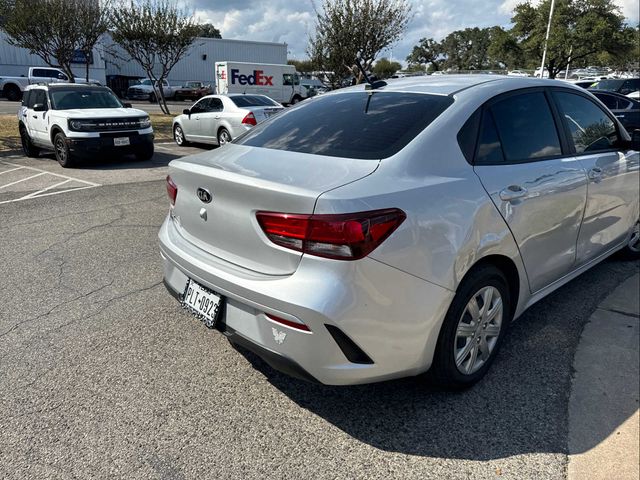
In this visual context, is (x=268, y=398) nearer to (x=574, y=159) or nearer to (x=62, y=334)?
(x=62, y=334)

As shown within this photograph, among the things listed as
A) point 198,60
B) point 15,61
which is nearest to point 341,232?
point 15,61

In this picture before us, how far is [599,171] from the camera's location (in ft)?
11.8

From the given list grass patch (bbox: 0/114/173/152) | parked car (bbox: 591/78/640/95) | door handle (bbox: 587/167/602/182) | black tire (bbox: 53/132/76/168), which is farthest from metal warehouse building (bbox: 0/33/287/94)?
door handle (bbox: 587/167/602/182)

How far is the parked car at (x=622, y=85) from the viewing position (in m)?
17.4

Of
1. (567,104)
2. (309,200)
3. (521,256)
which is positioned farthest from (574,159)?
(309,200)

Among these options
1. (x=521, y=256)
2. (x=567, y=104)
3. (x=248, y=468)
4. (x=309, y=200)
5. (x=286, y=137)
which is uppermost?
(x=567, y=104)

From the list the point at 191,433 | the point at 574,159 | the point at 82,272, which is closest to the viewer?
the point at 191,433

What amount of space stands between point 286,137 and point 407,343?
1.46 m

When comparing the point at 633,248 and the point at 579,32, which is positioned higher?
the point at 579,32

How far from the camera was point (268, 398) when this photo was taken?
2.76 metres

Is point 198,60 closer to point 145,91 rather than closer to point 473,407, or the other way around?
point 145,91

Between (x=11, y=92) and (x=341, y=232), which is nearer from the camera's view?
(x=341, y=232)

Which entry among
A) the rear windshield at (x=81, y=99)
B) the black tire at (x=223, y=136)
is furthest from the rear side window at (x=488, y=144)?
the black tire at (x=223, y=136)

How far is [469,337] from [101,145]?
922 cm
